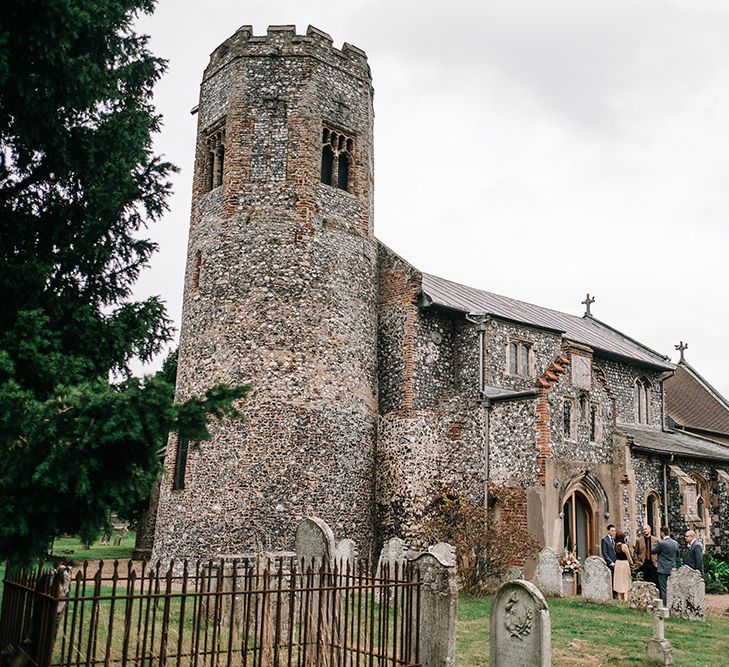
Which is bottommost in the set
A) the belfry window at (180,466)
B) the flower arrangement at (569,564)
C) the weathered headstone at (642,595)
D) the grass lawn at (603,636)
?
the grass lawn at (603,636)

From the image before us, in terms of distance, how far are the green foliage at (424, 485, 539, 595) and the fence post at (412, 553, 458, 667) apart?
8.21 m

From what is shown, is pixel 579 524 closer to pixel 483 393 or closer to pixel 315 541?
pixel 483 393

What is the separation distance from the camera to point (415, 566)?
978 centimetres

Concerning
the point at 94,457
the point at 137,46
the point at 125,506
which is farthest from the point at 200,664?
the point at 137,46

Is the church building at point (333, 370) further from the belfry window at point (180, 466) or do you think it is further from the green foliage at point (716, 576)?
the green foliage at point (716, 576)

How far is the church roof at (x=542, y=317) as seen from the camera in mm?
23188

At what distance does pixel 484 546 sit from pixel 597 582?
2.64 metres

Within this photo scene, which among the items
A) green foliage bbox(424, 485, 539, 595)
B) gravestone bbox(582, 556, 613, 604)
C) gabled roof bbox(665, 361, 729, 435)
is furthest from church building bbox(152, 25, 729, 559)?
gabled roof bbox(665, 361, 729, 435)

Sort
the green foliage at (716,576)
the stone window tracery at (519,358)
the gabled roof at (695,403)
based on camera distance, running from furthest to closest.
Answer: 1. the gabled roof at (695,403)
2. the stone window tracery at (519,358)
3. the green foliage at (716,576)

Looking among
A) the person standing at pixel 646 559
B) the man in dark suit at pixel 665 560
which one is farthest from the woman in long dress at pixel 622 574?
the man in dark suit at pixel 665 560

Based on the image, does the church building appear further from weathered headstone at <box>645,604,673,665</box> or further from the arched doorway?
weathered headstone at <box>645,604,673,665</box>

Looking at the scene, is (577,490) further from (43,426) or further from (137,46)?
(43,426)

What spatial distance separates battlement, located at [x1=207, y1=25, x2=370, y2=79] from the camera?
21.0 meters

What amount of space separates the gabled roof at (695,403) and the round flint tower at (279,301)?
17990mm
